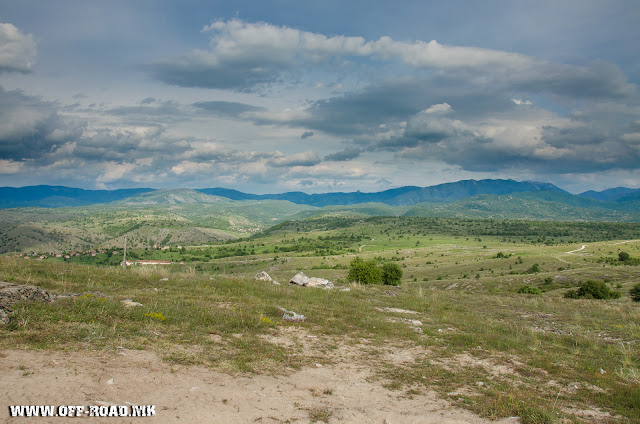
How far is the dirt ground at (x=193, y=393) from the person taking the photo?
6.65 meters

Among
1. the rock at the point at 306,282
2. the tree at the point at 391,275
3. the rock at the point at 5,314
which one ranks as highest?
the rock at the point at 5,314

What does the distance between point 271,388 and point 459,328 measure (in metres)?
12.2

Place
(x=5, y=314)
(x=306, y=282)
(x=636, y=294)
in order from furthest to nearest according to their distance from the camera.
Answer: (x=636, y=294)
(x=306, y=282)
(x=5, y=314)

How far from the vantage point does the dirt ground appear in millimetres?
6652

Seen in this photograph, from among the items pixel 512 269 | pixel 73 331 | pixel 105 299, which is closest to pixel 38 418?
pixel 73 331

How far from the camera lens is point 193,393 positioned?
24.9 ft

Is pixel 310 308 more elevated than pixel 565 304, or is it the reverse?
pixel 310 308

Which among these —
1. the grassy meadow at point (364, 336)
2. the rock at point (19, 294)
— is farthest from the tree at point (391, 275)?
the rock at point (19, 294)

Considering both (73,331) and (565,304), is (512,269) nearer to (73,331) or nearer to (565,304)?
(565,304)

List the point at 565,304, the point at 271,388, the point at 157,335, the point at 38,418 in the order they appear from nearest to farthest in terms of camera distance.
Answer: the point at 38,418
the point at 271,388
the point at 157,335
the point at 565,304

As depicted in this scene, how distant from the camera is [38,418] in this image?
5.82 metres

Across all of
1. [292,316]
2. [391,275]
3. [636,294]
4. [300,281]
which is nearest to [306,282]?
[300,281]

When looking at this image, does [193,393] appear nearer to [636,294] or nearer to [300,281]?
[300,281]

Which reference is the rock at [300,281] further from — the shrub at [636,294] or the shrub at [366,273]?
the shrub at [636,294]
